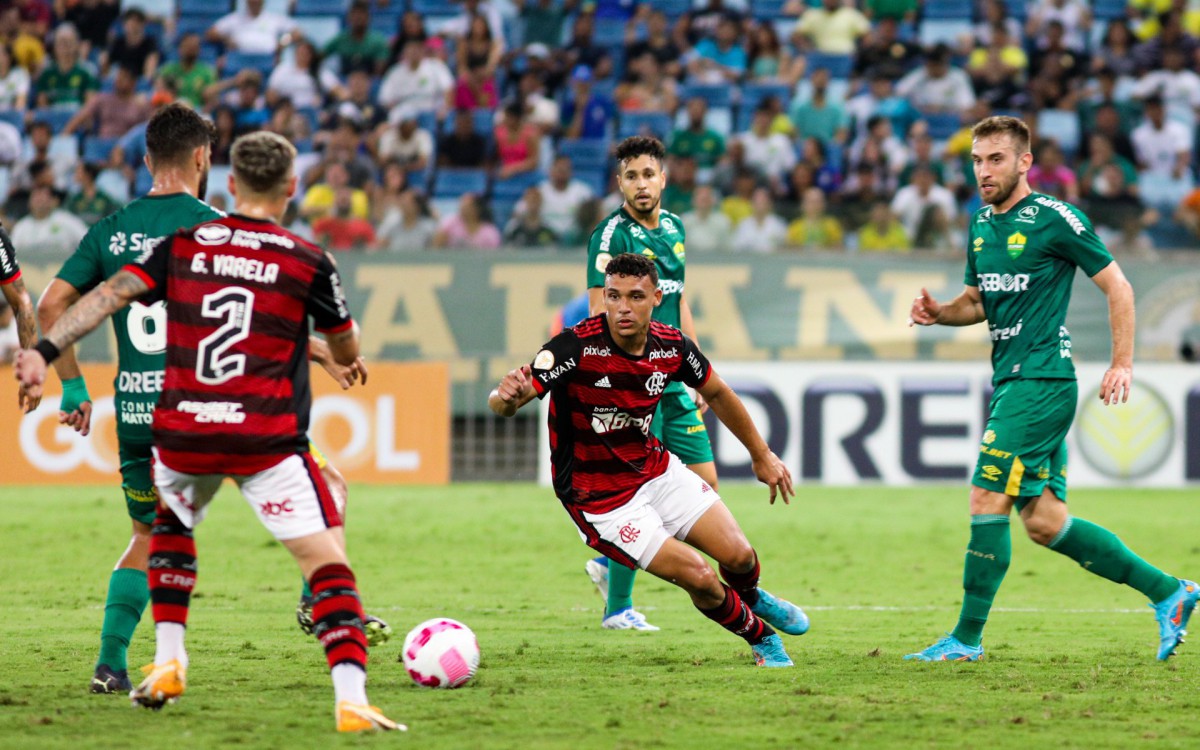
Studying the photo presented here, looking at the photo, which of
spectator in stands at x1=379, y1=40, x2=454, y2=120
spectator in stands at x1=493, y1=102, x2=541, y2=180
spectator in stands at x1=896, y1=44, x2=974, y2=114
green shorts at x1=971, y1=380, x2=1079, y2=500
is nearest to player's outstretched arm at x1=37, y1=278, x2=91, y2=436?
green shorts at x1=971, y1=380, x2=1079, y2=500

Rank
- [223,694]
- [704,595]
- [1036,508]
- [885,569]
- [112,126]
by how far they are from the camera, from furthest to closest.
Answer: [112,126]
[885,569]
[1036,508]
[704,595]
[223,694]

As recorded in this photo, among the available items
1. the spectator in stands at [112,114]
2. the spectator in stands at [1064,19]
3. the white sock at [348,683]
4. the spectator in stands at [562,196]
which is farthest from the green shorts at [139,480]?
the spectator in stands at [1064,19]

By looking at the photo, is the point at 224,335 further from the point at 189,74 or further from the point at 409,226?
the point at 189,74

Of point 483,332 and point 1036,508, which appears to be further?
point 483,332

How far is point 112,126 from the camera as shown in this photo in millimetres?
20219

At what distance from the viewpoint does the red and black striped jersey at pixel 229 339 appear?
17.6ft

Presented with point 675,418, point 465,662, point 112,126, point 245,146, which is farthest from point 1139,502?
point 112,126

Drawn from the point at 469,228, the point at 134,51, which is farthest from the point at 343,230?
the point at 134,51

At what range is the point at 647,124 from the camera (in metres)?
20.1

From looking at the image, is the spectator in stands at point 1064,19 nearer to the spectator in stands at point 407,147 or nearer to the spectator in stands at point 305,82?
the spectator in stands at point 407,147

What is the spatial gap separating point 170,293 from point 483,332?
11.3 m

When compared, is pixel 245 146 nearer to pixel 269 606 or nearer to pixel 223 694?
pixel 223 694

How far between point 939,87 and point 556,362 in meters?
15.2

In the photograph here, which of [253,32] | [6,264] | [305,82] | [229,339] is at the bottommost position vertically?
[229,339]
